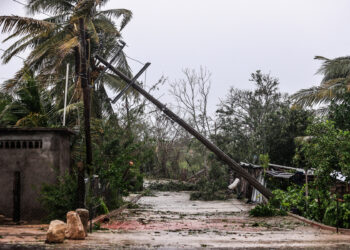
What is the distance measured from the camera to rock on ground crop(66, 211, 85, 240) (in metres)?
11.5

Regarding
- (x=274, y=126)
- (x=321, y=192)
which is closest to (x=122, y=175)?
(x=321, y=192)

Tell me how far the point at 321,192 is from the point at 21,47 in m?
16.5

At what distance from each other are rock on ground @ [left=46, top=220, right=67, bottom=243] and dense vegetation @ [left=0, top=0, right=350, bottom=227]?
3705mm

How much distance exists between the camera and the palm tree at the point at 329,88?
2524 centimetres

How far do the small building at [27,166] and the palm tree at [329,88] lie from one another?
14.4m

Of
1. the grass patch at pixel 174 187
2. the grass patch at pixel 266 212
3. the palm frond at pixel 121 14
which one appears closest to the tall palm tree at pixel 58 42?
the palm frond at pixel 121 14

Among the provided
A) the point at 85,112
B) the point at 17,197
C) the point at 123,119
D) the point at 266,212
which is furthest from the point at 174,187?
the point at 17,197

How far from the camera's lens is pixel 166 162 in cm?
5069

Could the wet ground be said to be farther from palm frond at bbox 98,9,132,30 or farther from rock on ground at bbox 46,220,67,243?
palm frond at bbox 98,9,132,30

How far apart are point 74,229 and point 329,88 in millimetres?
17854

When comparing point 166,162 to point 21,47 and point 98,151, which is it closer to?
point 21,47

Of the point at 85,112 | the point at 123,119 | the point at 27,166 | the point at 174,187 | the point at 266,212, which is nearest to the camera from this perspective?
the point at 27,166

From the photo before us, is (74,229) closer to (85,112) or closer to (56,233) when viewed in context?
(56,233)

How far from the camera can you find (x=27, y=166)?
15195mm
